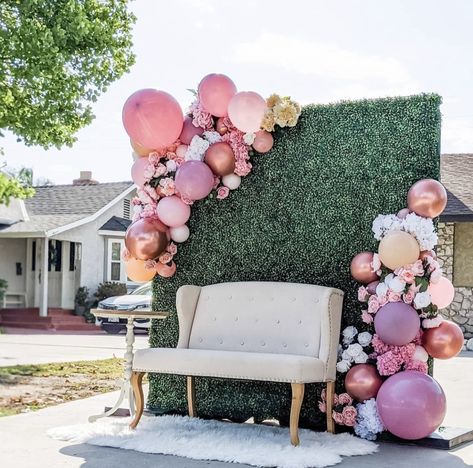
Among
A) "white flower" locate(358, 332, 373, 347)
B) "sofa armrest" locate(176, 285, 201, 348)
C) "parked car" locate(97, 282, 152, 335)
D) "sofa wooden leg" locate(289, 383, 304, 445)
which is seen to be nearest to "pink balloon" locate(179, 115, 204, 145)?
"sofa armrest" locate(176, 285, 201, 348)

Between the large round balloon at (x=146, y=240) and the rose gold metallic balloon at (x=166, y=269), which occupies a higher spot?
the large round balloon at (x=146, y=240)

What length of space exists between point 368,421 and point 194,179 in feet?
7.77

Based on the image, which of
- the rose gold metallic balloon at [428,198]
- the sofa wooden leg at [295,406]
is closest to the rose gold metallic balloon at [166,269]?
the sofa wooden leg at [295,406]

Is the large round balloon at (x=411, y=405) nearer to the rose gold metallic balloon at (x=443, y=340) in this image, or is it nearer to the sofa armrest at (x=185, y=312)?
the rose gold metallic balloon at (x=443, y=340)

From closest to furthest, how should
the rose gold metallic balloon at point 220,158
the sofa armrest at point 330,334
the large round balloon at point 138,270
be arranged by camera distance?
the sofa armrest at point 330,334 < the rose gold metallic balloon at point 220,158 < the large round balloon at point 138,270

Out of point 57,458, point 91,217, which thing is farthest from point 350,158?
point 91,217

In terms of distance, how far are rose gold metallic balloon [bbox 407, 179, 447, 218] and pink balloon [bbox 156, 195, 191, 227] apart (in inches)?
79.4

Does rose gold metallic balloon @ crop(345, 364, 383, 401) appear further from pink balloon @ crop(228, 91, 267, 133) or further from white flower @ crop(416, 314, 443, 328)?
pink balloon @ crop(228, 91, 267, 133)

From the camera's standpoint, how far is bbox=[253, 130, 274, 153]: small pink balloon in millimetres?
6801

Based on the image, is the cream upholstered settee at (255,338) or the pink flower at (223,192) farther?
the pink flower at (223,192)

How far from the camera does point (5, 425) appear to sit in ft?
21.3

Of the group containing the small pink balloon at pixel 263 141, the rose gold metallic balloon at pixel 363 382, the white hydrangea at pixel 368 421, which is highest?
the small pink balloon at pixel 263 141

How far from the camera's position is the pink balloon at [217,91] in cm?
667

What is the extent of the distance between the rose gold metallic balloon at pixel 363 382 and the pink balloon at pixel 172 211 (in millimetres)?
1994
